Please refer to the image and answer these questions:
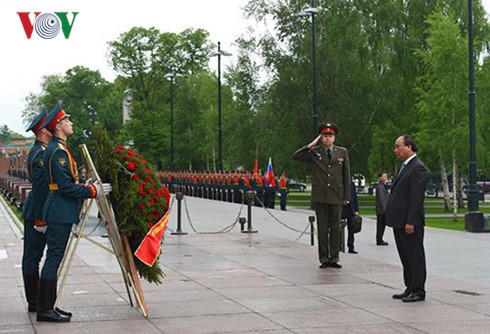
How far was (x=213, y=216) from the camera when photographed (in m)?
27.6

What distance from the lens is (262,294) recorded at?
32.1ft

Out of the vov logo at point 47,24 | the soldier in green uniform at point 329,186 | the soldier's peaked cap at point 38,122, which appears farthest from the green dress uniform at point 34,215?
the vov logo at point 47,24

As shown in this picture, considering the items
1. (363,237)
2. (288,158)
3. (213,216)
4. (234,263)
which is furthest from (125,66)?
(234,263)

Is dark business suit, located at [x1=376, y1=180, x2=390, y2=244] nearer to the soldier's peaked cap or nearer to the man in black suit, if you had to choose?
the man in black suit

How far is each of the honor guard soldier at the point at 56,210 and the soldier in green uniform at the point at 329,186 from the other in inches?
180

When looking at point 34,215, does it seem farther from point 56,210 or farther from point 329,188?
point 329,188

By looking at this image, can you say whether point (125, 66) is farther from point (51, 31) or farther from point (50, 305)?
point (50, 305)

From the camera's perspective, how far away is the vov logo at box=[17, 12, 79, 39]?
21.8 meters

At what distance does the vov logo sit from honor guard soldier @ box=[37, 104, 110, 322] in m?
14.5

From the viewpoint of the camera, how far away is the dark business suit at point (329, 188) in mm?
11922

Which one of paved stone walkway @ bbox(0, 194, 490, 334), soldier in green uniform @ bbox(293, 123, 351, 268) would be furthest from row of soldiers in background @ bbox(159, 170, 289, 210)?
soldier in green uniform @ bbox(293, 123, 351, 268)

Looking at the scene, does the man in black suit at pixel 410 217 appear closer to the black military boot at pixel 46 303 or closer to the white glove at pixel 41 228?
the black military boot at pixel 46 303

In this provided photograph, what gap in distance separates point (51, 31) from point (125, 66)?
58151mm

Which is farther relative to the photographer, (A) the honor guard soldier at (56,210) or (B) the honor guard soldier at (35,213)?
(B) the honor guard soldier at (35,213)
